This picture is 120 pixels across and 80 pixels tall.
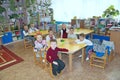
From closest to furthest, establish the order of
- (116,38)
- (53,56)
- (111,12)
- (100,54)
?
(53,56), (100,54), (116,38), (111,12)

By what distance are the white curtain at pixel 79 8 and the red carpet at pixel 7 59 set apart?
334 centimetres

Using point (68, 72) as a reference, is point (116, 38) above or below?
above

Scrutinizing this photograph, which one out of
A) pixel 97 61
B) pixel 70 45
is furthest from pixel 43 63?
pixel 97 61

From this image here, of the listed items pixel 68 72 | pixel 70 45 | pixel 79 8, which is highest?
pixel 79 8

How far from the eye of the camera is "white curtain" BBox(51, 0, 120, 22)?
5757 mm

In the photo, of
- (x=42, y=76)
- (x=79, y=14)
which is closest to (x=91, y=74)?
(x=42, y=76)

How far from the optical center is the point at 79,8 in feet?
21.3

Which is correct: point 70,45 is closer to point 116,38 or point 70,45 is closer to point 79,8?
point 116,38

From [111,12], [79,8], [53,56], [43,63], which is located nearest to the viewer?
[53,56]

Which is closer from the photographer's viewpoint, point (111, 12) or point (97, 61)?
point (97, 61)

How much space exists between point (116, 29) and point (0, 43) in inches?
174

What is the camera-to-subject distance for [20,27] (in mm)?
6281

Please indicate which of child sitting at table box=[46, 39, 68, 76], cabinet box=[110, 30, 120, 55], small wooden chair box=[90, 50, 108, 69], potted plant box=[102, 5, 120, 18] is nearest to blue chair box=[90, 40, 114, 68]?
small wooden chair box=[90, 50, 108, 69]

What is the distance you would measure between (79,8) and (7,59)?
152 inches
